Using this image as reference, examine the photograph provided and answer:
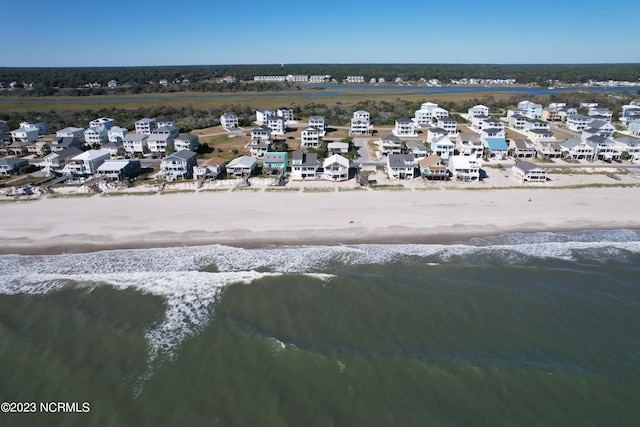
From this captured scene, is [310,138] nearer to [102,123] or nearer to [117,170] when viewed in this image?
[117,170]

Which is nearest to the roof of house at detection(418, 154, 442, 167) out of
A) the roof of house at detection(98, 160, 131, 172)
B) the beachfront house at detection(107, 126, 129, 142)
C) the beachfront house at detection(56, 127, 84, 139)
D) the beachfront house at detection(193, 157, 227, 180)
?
the beachfront house at detection(193, 157, 227, 180)

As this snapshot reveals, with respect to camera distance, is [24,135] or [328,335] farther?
[24,135]

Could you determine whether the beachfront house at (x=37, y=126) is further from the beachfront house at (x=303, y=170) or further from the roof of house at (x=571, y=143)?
the roof of house at (x=571, y=143)

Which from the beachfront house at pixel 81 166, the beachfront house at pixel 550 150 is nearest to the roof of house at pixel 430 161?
the beachfront house at pixel 550 150

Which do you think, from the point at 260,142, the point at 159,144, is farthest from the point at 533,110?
the point at 159,144

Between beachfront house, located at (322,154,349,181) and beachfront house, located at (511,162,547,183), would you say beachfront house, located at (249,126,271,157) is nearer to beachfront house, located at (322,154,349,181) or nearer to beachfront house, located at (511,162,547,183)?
beachfront house, located at (322,154,349,181)

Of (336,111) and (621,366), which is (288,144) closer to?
(336,111)
